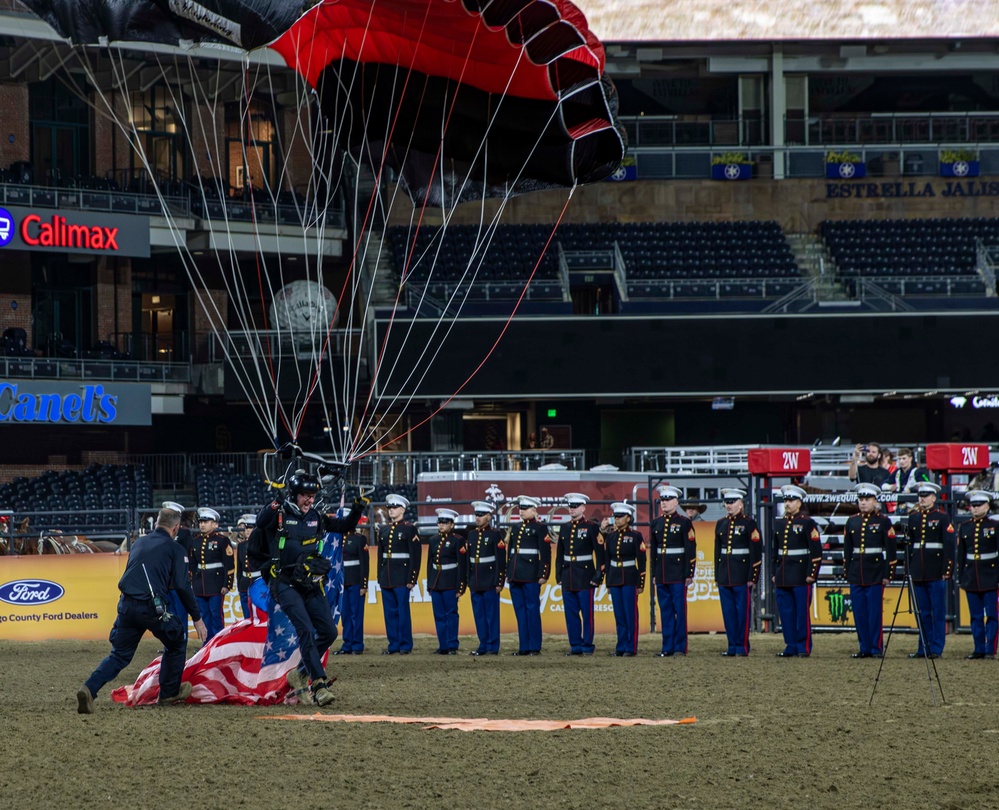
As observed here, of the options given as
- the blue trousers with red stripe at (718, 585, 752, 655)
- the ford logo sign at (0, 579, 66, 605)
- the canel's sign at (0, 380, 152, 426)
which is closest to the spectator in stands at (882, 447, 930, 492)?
the blue trousers with red stripe at (718, 585, 752, 655)

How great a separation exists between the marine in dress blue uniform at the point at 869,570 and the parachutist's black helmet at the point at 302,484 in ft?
23.8

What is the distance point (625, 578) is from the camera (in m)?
17.3

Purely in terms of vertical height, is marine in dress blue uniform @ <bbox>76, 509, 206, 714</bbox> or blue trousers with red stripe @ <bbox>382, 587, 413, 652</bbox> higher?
marine in dress blue uniform @ <bbox>76, 509, 206, 714</bbox>

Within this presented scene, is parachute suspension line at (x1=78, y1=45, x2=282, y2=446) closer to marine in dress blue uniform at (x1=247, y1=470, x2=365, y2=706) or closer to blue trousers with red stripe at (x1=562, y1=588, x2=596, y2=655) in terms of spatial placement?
marine in dress blue uniform at (x1=247, y1=470, x2=365, y2=706)

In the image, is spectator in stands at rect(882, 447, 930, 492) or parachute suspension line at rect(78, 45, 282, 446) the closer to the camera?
parachute suspension line at rect(78, 45, 282, 446)

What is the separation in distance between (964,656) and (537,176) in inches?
295

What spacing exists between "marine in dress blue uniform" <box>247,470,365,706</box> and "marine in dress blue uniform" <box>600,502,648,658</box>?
5951 mm

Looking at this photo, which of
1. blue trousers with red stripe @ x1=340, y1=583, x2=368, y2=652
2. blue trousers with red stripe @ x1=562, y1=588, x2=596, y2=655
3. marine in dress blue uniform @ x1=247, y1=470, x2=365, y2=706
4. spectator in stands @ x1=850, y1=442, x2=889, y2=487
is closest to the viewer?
marine in dress blue uniform @ x1=247, y1=470, x2=365, y2=706

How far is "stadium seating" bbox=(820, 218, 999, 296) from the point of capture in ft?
107

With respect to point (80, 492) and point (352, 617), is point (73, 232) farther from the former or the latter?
point (352, 617)

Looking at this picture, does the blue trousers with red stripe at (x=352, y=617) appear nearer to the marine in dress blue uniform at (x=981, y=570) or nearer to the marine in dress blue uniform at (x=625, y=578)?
the marine in dress blue uniform at (x=625, y=578)

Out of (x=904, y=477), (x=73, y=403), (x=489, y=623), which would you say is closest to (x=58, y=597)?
(x=489, y=623)

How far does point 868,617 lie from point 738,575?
1.57 meters

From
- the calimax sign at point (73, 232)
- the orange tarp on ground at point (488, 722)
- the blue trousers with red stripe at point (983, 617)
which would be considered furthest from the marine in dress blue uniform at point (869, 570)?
the calimax sign at point (73, 232)
